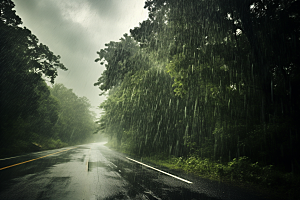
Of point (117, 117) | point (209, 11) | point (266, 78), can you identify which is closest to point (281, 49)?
point (266, 78)

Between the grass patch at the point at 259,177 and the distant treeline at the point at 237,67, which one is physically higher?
the distant treeline at the point at 237,67

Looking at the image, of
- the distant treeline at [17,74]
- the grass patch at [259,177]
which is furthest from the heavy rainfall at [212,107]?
the distant treeline at [17,74]

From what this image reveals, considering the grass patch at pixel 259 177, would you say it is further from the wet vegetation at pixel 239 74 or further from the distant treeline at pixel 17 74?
the distant treeline at pixel 17 74

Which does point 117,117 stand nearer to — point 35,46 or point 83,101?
point 35,46

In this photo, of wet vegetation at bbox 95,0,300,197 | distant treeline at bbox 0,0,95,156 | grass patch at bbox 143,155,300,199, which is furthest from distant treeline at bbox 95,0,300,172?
distant treeline at bbox 0,0,95,156

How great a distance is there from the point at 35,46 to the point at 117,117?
13070mm

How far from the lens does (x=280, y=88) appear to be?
7.22 meters

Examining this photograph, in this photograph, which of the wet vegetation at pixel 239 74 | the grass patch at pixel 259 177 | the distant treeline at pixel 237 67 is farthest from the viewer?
the distant treeline at pixel 237 67

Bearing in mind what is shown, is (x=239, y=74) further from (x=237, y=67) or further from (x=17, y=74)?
(x=17, y=74)

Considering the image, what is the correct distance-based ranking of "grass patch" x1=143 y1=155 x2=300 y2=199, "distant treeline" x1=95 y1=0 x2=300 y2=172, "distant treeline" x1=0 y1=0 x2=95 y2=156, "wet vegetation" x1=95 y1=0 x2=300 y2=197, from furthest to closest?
"distant treeline" x1=0 y1=0 x2=95 y2=156, "distant treeline" x1=95 y1=0 x2=300 y2=172, "wet vegetation" x1=95 y1=0 x2=300 y2=197, "grass patch" x1=143 y1=155 x2=300 y2=199

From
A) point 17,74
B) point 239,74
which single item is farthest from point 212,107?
point 17,74

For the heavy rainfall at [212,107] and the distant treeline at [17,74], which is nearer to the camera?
the heavy rainfall at [212,107]

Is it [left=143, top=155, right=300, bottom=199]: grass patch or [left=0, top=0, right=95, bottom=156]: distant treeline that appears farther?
[left=0, top=0, right=95, bottom=156]: distant treeline

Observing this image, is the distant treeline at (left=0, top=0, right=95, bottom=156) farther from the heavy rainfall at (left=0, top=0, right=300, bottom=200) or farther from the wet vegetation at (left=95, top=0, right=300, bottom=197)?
the wet vegetation at (left=95, top=0, right=300, bottom=197)
